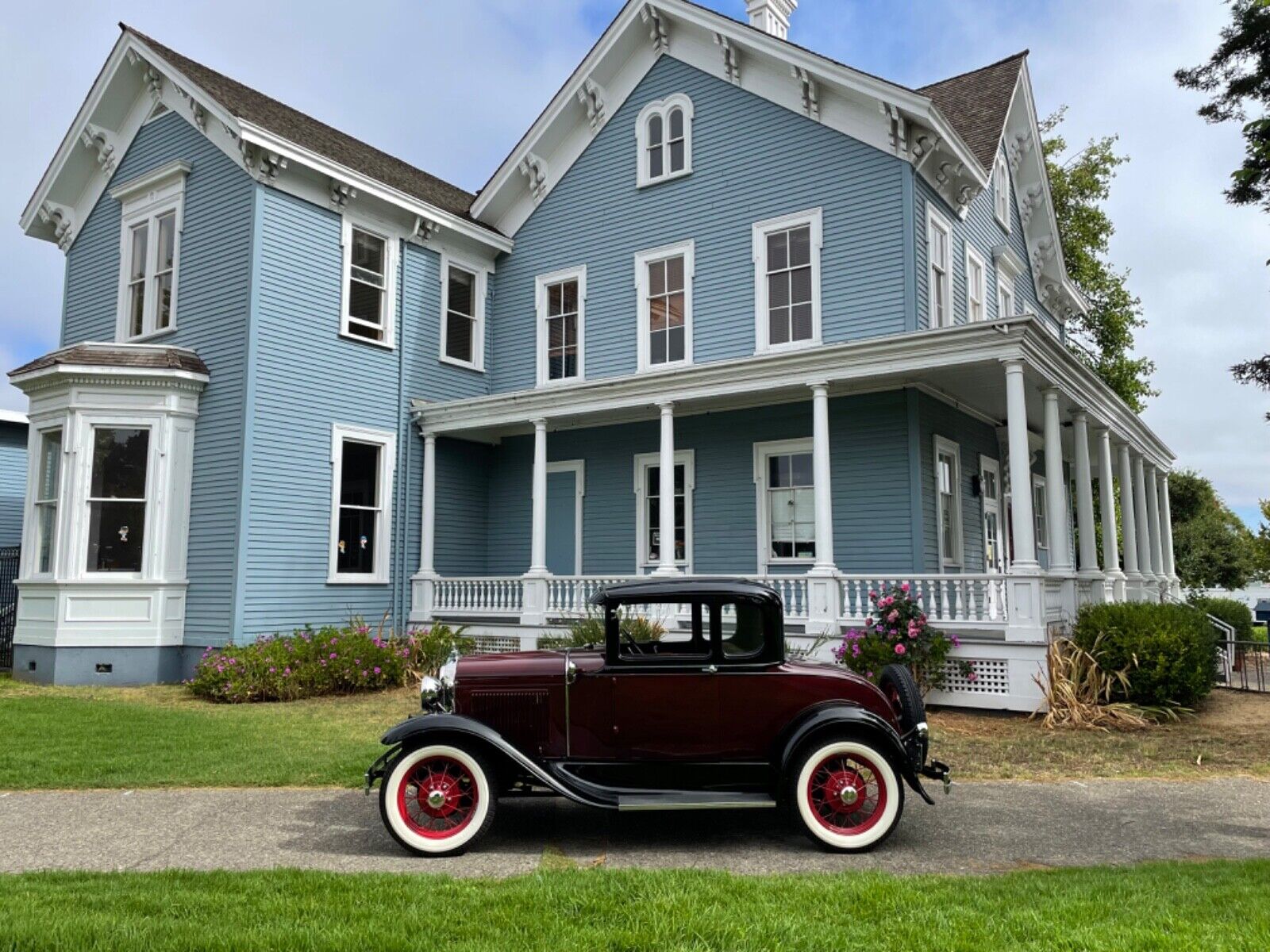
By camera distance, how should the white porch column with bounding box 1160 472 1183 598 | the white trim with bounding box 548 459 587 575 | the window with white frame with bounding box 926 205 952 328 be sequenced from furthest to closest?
the white porch column with bounding box 1160 472 1183 598
the white trim with bounding box 548 459 587 575
the window with white frame with bounding box 926 205 952 328

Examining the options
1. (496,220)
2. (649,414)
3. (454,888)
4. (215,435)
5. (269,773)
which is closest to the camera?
(454,888)

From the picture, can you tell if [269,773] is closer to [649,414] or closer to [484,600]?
[484,600]

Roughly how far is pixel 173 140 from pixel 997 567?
52.8 feet

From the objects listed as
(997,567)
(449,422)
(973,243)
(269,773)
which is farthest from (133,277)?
(997,567)

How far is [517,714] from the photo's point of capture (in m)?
6.01

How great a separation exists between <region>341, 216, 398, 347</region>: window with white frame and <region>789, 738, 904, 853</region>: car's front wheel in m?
12.3

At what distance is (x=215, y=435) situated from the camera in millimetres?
14594

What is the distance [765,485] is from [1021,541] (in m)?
4.55

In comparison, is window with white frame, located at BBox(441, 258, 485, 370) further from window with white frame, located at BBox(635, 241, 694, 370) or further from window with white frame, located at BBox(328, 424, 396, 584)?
window with white frame, located at BBox(635, 241, 694, 370)

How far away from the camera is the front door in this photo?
55.5 feet

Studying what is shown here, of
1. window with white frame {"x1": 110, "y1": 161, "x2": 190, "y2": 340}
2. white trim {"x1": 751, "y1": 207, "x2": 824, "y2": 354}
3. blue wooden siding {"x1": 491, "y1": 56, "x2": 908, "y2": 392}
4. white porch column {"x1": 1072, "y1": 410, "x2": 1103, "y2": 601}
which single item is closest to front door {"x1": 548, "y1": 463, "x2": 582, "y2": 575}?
blue wooden siding {"x1": 491, "y1": 56, "x2": 908, "y2": 392}

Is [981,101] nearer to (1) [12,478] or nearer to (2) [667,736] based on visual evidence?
(2) [667,736]

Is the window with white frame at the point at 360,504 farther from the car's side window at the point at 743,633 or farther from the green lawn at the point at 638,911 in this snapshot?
the green lawn at the point at 638,911

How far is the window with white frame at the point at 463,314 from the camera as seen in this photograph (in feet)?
58.3
